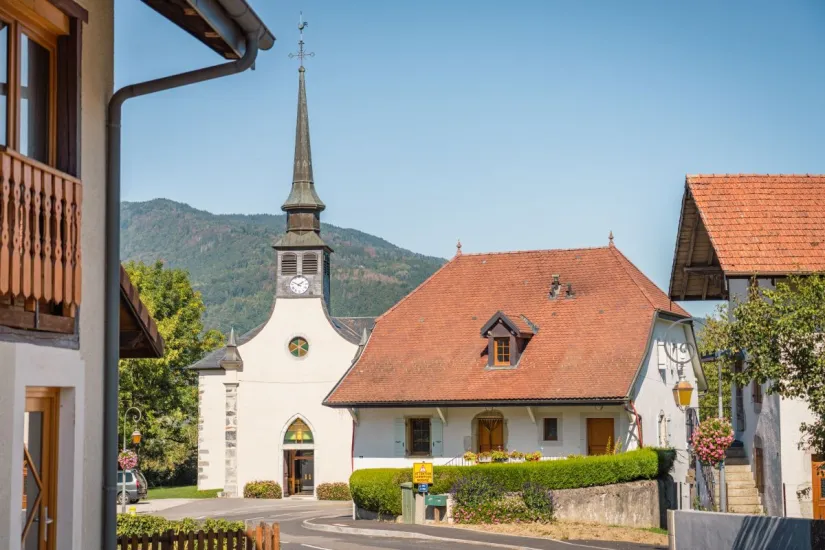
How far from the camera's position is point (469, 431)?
39562mm

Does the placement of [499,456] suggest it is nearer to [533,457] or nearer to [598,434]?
[533,457]

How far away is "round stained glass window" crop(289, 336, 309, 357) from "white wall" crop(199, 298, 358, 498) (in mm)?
182

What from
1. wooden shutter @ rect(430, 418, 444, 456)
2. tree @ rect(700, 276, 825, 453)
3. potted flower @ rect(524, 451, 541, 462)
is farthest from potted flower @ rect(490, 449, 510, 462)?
tree @ rect(700, 276, 825, 453)

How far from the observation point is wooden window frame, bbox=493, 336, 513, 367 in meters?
39.6

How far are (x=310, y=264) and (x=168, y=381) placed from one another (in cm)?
1565

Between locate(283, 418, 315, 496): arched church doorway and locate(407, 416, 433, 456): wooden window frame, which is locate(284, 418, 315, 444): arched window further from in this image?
locate(407, 416, 433, 456): wooden window frame

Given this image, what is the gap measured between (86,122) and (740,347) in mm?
10427

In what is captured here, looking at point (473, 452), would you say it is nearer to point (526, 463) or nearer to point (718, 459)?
point (526, 463)

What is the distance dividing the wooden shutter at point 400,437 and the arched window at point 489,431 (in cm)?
237

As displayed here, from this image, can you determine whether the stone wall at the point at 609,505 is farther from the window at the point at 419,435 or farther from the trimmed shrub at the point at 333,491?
the trimmed shrub at the point at 333,491

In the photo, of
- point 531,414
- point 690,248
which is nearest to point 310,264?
point 531,414

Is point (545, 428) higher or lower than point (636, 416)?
lower

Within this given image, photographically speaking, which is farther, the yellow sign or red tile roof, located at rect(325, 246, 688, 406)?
red tile roof, located at rect(325, 246, 688, 406)

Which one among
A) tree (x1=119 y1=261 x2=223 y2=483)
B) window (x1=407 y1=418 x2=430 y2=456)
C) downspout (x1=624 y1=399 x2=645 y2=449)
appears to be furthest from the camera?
tree (x1=119 y1=261 x2=223 y2=483)
